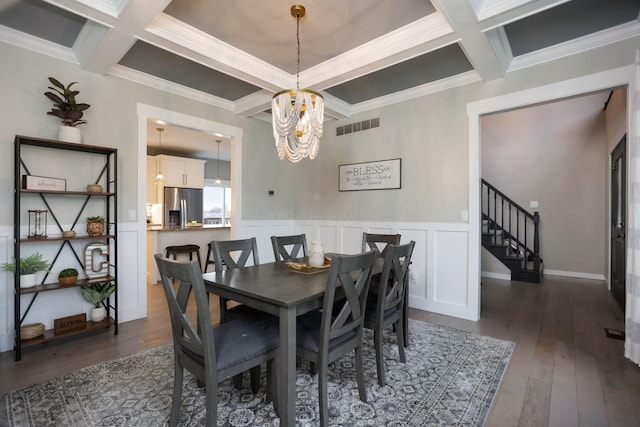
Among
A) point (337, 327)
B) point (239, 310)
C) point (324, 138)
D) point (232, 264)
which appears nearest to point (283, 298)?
point (337, 327)

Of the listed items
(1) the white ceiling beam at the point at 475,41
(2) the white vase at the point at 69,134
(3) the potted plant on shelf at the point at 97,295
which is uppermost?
(1) the white ceiling beam at the point at 475,41

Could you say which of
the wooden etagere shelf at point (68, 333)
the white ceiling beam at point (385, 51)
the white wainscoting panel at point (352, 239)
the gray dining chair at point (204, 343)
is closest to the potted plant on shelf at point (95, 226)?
the wooden etagere shelf at point (68, 333)

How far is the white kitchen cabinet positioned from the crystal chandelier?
5.54 meters

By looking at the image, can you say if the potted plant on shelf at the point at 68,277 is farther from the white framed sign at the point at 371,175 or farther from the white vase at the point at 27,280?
the white framed sign at the point at 371,175

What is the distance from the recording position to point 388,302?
7.58ft

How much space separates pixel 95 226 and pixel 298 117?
2175 millimetres

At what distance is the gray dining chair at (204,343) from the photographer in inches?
58.4

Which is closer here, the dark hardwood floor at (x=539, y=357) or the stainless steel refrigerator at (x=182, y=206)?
the dark hardwood floor at (x=539, y=357)

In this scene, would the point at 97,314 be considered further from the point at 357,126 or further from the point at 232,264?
the point at 357,126

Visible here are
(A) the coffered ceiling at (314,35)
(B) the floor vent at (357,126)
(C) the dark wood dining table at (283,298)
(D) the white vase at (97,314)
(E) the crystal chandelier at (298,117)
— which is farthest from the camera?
(B) the floor vent at (357,126)

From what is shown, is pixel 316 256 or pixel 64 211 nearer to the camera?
pixel 316 256

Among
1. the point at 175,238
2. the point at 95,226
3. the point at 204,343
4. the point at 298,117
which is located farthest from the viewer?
the point at 175,238

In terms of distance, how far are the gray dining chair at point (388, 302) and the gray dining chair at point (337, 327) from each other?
207 millimetres

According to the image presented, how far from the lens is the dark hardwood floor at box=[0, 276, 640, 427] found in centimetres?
189
